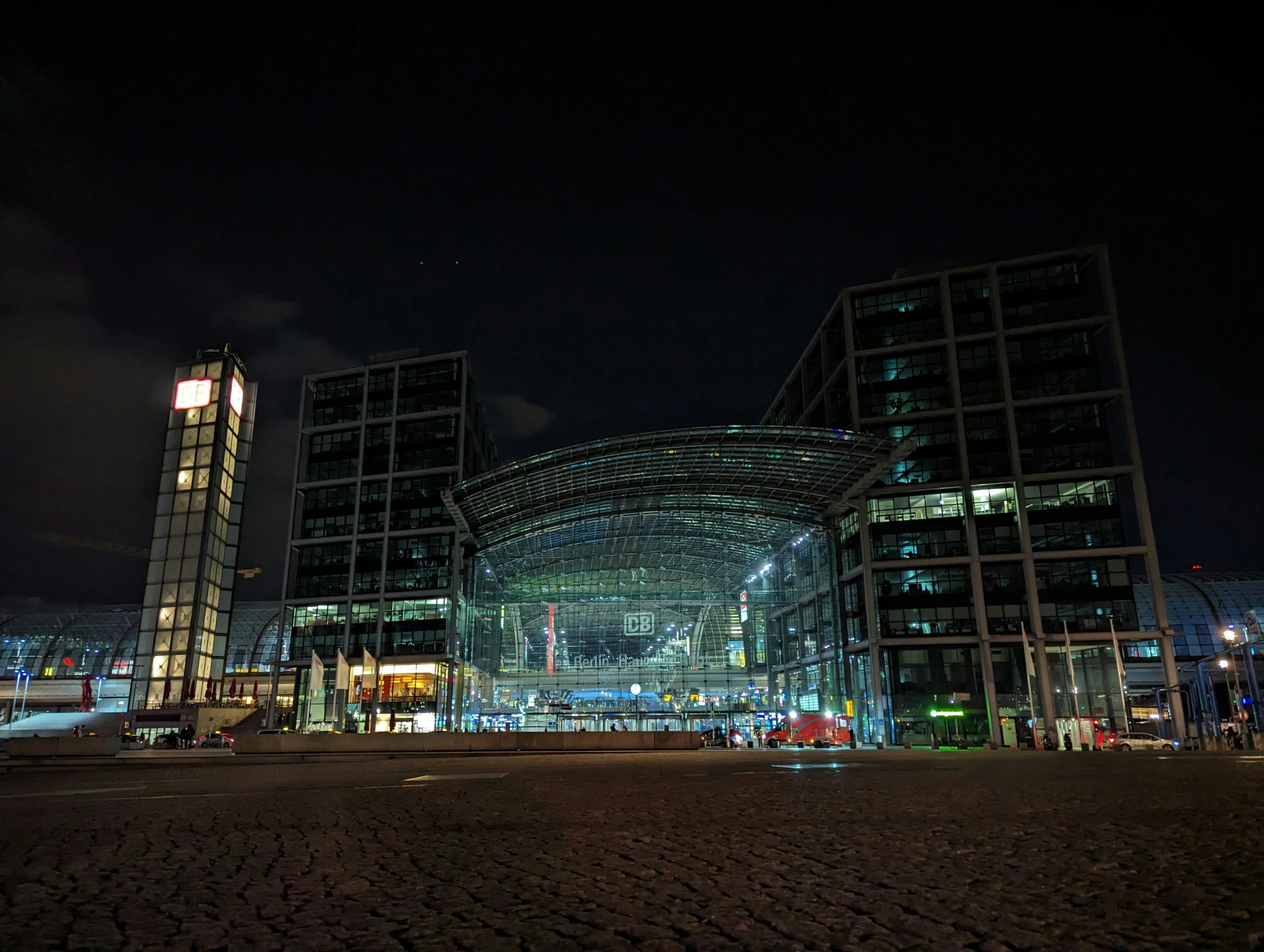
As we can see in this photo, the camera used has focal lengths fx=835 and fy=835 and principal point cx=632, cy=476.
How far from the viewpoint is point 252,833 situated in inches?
324

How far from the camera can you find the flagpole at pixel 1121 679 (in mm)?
56656

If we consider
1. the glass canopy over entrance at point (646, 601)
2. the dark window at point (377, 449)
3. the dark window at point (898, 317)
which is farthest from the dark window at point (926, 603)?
the dark window at point (377, 449)

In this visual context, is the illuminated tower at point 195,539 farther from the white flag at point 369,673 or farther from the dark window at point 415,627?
the white flag at point 369,673

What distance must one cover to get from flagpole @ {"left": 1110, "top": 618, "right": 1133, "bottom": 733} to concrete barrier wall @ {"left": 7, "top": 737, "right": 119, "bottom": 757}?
5957 cm

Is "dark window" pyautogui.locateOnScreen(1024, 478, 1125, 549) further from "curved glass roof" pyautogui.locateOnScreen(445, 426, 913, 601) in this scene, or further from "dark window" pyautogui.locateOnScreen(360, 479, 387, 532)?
"dark window" pyautogui.locateOnScreen(360, 479, 387, 532)

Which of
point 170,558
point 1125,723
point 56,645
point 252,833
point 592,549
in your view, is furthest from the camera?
point 56,645

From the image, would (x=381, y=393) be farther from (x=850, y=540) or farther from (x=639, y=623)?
(x=850, y=540)

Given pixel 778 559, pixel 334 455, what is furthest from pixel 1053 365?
pixel 334 455

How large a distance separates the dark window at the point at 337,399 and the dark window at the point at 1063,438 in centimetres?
6038

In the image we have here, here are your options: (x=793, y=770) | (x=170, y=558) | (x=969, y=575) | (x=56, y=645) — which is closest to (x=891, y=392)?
(x=969, y=575)

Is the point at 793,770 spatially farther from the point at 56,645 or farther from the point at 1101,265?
the point at 56,645

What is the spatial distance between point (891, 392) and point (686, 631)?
29.5 m

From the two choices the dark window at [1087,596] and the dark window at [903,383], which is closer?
the dark window at [1087,596]

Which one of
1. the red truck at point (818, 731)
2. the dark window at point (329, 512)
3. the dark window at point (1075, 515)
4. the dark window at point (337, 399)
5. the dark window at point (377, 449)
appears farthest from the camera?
the dark window at point (337, 399)
